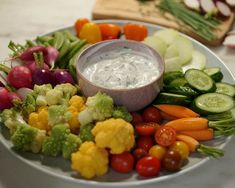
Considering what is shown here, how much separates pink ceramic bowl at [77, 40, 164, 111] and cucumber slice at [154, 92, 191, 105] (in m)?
0.02

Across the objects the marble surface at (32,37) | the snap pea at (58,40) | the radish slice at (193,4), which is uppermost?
the snap pea at (58,40)

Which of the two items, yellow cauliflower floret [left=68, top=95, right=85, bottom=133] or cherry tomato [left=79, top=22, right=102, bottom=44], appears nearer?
yellow cauliflower floret [left=68, top=95, right=85, bottom=133]

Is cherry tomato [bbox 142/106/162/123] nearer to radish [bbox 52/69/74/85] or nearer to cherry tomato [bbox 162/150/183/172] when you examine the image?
cherry tomato [bbox 162/150/183/172]

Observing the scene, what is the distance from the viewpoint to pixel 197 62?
172 cm

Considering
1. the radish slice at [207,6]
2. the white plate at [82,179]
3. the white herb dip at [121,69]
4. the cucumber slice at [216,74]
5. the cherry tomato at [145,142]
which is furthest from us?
the radish slice at [207,6]

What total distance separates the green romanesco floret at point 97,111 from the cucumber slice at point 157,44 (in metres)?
0.42

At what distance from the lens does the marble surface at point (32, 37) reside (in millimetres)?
1366

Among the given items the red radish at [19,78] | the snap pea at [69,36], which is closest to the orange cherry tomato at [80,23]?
the snap pea at [69,36]

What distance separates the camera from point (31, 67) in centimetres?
160

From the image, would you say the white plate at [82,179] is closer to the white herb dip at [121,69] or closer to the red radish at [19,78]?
the red radish at [19,78]

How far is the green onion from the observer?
195cm

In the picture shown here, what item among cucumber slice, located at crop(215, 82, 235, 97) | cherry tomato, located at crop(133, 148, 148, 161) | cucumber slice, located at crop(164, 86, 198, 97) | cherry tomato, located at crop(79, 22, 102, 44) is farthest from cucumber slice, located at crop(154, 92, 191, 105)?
cherry tomato, located at crop(79, 22, 102, 44)

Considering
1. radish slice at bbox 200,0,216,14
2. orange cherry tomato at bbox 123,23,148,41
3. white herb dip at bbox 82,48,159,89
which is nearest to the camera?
white herb dip at bbox 82,48,159,89

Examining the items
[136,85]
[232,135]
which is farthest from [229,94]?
[136,85]
